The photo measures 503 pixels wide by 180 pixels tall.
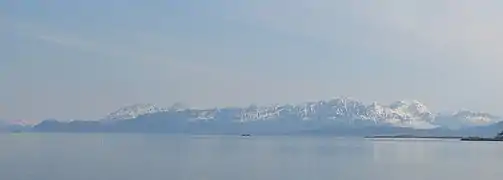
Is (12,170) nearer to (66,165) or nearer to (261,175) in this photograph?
(66,165)

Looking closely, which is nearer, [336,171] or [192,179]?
[192,179]

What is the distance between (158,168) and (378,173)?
43.2ft

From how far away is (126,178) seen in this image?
1382 inches

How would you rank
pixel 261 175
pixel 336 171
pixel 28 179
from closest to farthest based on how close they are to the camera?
pixel 28 179 < pixel 261 175 < pixel 336 171

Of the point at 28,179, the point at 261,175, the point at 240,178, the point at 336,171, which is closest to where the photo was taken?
the point at 28,179

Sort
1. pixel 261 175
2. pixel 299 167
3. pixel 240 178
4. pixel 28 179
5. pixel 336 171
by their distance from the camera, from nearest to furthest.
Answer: pixel 28 179, pixel 240 178, pixel 261 175, pixel 336 171, pixel 299 167

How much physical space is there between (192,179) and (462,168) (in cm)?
2053

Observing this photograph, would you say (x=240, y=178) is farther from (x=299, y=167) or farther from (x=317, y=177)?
(x=299, y=167)

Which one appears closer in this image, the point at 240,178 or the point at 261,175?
the point at 240,178

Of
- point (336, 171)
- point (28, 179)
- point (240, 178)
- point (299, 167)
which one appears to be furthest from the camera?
point (299, 167)

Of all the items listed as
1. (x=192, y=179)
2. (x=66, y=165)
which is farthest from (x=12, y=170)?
(x=192, y=179)

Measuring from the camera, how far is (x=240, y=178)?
36.6 meters

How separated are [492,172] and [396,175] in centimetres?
690

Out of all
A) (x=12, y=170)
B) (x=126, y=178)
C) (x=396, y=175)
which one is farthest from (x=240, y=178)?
(x=12, y=170)
